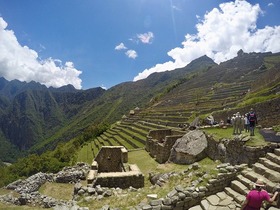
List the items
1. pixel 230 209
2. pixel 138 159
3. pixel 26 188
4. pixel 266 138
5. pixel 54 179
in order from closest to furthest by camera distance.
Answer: pixel 230 209
pixel 266 138
pixel 26 188
pixel 54 179
pixel 138 159

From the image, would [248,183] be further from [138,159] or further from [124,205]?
[138,159]

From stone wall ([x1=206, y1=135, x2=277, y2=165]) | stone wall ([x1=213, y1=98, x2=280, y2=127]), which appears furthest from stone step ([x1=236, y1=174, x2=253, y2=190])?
stone wall ([x1=213, y1=98, x2=280, y2=127])

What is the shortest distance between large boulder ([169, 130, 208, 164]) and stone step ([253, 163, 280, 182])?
6532 millimetres

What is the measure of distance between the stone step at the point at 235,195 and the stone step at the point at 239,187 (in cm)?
12

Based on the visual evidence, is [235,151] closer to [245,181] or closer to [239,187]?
[245,181]

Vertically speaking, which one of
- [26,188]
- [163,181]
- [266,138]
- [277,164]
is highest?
[266,138]

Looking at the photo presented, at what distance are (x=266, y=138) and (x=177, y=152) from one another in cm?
755

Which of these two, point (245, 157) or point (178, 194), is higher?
point (245, 157)

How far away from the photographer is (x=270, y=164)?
848 cm

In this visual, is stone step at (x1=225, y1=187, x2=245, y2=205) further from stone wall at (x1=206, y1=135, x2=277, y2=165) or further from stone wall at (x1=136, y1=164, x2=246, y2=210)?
stone wall at (x1=206, y1=135, x2=277, y2=165)

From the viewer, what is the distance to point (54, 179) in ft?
56.1

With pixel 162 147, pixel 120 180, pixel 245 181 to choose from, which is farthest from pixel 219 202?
pixel 162 147

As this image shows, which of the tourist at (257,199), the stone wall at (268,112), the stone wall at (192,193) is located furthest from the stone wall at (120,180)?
the stone wall at (268,112)

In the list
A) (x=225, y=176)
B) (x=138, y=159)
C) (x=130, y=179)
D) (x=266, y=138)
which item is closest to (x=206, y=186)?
(x=225, y=176)
